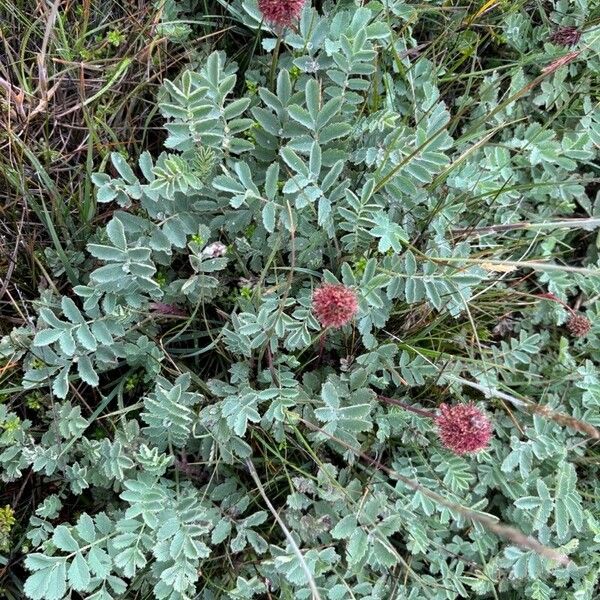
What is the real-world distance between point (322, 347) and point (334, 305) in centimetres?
36

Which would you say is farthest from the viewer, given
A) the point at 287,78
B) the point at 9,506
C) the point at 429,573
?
the point at 429,573

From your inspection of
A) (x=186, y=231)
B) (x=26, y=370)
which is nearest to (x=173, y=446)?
(x=26, y=370)

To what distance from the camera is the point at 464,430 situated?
190cm

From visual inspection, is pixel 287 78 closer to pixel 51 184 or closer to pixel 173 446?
pixel 51 184

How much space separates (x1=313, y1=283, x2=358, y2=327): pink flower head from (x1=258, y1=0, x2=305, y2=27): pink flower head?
0.70 m

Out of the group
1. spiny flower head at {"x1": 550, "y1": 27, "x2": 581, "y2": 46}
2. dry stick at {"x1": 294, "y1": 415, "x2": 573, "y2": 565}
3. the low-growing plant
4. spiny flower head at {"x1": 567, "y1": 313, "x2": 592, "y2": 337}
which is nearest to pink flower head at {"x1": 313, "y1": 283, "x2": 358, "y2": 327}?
the low-growing plant

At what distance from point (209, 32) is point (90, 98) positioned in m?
0.46

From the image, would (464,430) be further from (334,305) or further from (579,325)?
(579,325)

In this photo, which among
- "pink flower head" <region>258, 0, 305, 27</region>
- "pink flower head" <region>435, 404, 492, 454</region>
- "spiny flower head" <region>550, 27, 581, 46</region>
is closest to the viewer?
"pink flower head" <region>258, 0, 305, 27</region>

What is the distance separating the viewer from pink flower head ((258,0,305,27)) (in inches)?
67.7

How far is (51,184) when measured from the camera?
81.6 inches

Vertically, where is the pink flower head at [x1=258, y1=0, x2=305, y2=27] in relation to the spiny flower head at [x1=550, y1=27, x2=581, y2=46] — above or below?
above

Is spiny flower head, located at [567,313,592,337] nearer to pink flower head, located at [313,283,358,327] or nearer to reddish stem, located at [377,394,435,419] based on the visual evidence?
reddish stem, located at [377,394,435,419]

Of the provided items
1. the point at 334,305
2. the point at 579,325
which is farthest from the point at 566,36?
the point at 334,305
